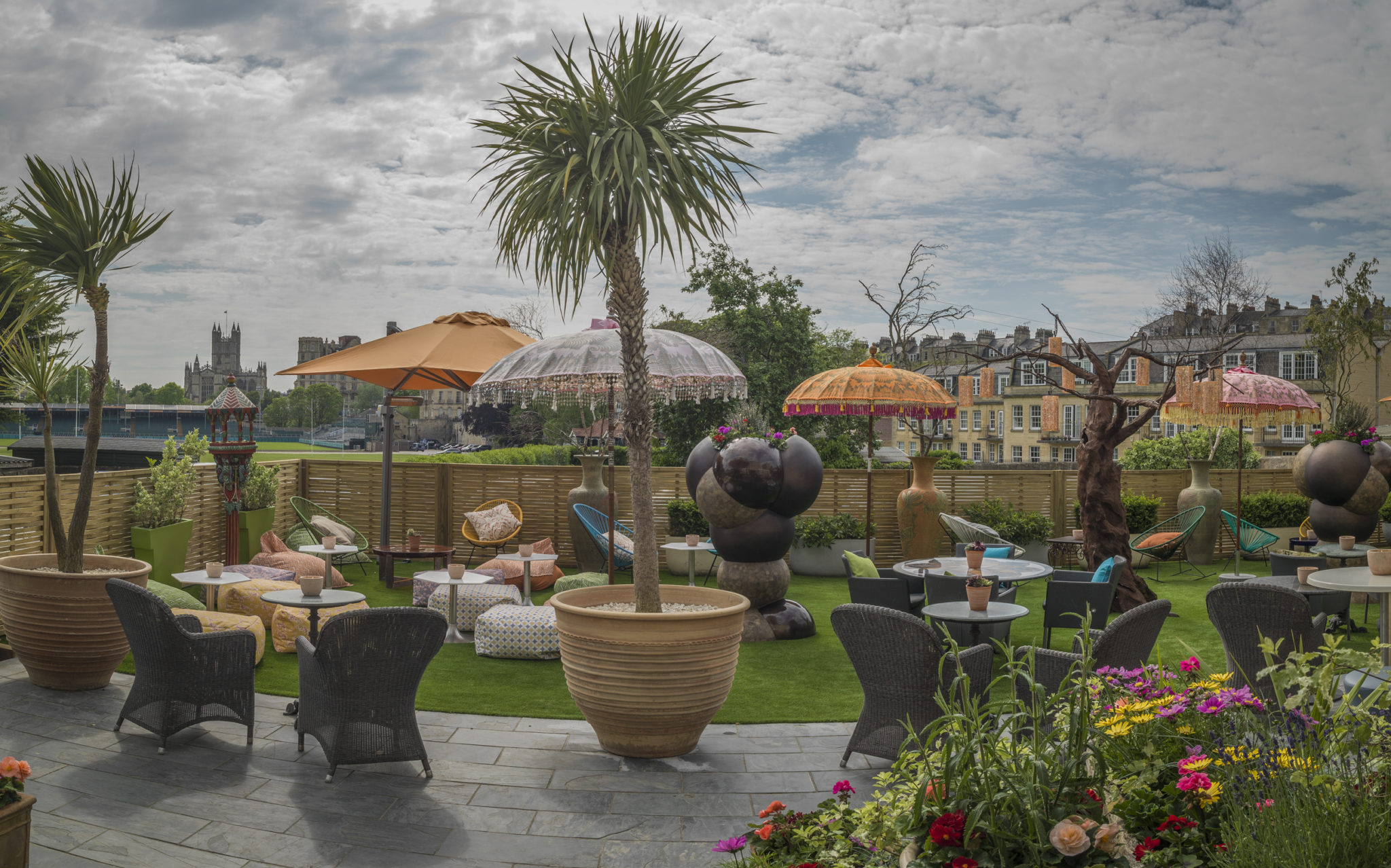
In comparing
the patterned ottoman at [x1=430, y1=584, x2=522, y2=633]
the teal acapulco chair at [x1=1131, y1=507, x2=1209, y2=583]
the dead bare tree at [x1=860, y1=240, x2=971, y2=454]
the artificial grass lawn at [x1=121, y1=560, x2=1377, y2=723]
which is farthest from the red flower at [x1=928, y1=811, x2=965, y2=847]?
the dead bare tree at [x1=860, y1=240, x2=971, y2=454]

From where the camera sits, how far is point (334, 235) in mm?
12250

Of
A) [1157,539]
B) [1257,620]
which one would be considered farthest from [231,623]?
[1157,539]

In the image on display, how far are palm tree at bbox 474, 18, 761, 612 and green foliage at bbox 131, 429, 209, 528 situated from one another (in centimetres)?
628

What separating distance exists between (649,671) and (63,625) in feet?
13.0

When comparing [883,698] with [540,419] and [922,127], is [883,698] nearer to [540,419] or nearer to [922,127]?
[922,127]

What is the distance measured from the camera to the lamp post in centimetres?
1032

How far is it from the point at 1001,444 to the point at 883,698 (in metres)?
62.7

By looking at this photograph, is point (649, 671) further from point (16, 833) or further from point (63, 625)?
point (63, 625)

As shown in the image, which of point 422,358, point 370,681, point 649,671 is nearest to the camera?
point 370,681

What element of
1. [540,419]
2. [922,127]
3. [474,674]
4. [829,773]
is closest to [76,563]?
[474,674]

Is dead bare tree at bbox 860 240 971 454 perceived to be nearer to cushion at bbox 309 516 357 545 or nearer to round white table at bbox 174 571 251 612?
cushion at bbox 309 516 357 545

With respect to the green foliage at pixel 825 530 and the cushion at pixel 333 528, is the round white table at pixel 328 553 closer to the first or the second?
the cushion at pixel 333 528

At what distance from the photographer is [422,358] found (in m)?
9.65

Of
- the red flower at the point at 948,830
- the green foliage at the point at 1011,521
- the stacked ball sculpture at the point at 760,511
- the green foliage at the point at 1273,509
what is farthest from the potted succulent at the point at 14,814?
the green foliage at the point at 1273,509
